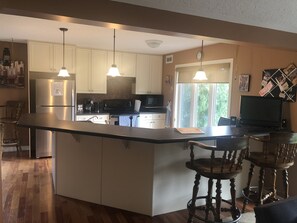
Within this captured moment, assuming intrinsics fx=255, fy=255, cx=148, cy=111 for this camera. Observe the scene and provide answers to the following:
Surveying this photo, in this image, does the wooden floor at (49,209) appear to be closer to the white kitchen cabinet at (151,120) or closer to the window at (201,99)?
the window at (201,99)

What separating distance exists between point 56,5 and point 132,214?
220 cm

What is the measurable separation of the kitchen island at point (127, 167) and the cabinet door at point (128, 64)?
10.6ft

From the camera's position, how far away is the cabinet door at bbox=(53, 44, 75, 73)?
5020mm

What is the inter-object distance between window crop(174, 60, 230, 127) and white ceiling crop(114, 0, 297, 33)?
59.7 inches

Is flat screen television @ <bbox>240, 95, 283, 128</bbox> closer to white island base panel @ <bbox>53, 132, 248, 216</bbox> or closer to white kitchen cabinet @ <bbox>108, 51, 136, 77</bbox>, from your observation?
white island base panel @ <bbox>53, 132, 248, 216</bbox>

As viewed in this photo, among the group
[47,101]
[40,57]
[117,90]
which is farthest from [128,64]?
[47,101]

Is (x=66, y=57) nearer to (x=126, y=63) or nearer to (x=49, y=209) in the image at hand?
(x=126, y=63)

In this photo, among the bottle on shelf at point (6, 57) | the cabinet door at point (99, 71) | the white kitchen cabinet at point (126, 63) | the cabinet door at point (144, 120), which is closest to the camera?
the bottle on shelf at point (6, 57)

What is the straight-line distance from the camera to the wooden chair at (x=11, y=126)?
507 cm

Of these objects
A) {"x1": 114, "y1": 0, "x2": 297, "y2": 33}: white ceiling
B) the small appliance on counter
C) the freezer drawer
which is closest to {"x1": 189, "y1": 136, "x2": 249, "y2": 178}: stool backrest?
{"x1": 114, "y1": 0, "x2": 297, "y2": 33}: white ceiling

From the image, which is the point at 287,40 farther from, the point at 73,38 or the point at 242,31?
the point at 73,38

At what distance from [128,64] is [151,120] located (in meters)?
1.46

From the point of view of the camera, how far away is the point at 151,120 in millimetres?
6238

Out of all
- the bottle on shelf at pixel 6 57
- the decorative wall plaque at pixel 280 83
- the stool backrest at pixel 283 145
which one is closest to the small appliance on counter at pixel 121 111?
the bottle on shelf at pixel 6 57
